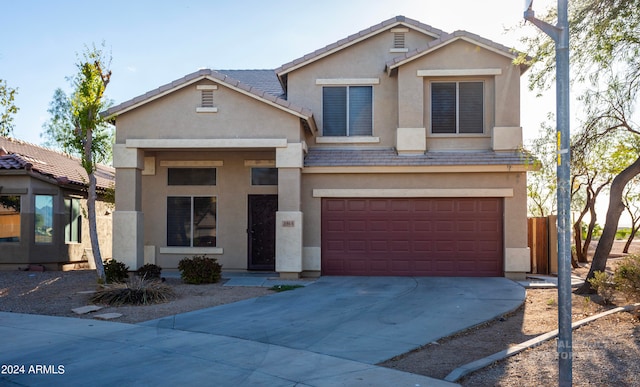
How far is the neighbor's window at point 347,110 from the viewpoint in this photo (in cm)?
1728

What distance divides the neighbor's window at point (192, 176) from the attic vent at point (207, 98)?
8.66 feet

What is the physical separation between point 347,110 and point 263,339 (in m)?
9.79

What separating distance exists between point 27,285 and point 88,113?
15.9ft

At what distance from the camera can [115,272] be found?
14609 mm

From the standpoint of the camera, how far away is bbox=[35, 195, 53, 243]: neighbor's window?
19469mm

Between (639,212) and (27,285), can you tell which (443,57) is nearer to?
(27,285)

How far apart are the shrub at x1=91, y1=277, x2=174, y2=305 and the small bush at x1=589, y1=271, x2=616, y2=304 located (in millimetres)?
8769

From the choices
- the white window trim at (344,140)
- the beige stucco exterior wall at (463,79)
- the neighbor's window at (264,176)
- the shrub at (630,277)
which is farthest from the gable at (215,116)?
the shrub at (630,277)

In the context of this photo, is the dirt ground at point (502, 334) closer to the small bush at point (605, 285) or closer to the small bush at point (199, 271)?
the small bush at point (605, 285)

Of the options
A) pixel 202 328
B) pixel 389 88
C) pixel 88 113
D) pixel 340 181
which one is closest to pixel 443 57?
pixel 389 88

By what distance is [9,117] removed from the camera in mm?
18562

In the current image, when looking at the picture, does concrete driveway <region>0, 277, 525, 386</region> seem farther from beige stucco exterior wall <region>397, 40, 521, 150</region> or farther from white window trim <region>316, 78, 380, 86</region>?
white window trim <region>316, 78, 380, 86</region>

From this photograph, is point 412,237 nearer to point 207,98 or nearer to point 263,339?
point 207,98

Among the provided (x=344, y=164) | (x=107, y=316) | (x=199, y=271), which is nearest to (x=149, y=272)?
(x=199, y=271)
